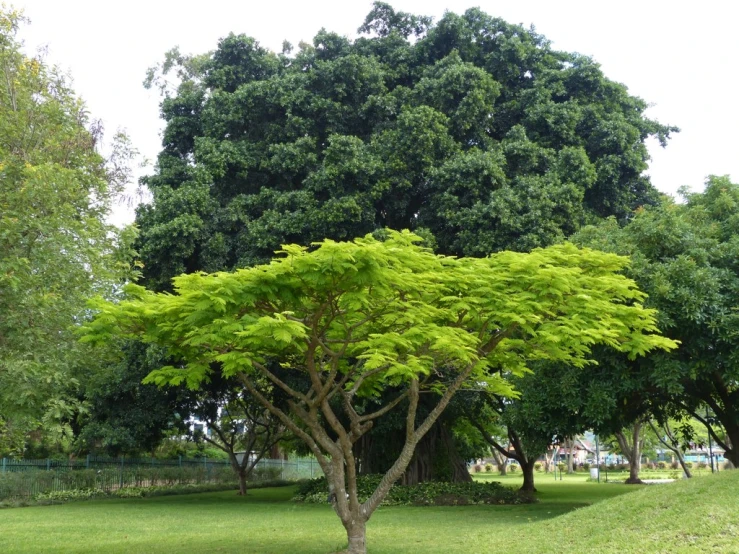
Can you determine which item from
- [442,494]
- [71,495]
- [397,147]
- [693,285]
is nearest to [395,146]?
[397,147]

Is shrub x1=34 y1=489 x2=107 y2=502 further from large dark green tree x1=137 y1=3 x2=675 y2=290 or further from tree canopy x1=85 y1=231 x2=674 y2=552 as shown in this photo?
tree canopy x1=85 y1=231 x2=674 y2=552

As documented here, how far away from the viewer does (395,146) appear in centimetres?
1900

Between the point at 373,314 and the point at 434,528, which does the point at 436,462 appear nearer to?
the point at 434,528

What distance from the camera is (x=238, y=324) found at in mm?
8664

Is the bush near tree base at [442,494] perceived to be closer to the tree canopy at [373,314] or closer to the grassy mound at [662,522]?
the grassy mound at [662,522]

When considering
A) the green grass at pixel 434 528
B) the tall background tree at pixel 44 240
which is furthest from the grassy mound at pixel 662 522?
the tall background tree at pixel 44 240

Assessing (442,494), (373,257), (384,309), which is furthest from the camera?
(442,494)

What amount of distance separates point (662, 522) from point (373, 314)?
508 cm

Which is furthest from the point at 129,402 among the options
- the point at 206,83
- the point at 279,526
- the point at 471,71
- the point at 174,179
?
the point at 471,71

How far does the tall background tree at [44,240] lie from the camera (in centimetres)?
888

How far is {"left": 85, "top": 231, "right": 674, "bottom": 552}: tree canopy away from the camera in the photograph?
8812 millimetres

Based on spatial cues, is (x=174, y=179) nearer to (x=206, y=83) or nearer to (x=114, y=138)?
(x=206, y=83)

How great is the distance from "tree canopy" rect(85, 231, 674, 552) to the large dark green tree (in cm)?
664

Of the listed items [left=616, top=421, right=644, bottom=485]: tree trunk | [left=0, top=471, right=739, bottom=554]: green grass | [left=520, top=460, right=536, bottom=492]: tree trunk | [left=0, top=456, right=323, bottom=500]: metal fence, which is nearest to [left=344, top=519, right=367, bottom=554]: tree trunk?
[left=0, top=471, right=739, bottom=554]: green grass
